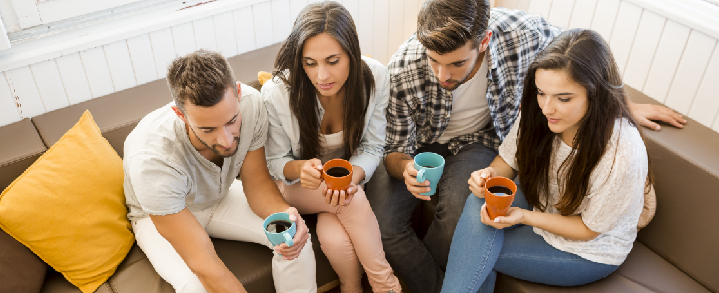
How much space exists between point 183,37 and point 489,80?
1.41 m

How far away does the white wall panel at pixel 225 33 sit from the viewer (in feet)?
7.88

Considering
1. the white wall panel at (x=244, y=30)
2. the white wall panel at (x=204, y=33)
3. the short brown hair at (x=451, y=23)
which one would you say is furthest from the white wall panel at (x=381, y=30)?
the short brown hair at (x=451, y=23)

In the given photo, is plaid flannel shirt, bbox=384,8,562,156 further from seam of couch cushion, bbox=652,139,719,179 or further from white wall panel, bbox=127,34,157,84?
white wall panel, bbox=127,34,157,84

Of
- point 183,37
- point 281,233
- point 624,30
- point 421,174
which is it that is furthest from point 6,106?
point 624,30

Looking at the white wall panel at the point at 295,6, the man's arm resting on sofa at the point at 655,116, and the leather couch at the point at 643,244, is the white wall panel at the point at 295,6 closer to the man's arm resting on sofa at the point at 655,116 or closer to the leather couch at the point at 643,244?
the leather couch at the point at 643,244

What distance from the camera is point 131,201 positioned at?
1788 millimetres

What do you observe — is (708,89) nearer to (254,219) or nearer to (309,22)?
(309,22)

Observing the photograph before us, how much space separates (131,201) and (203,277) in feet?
1.44

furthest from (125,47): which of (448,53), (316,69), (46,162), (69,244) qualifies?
(448,53)

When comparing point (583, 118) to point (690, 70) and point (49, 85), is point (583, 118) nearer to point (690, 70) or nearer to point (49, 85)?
point (690, 70)

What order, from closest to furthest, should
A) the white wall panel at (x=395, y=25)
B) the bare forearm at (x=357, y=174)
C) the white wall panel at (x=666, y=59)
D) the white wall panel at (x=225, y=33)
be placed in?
the bare forearm at (x=357, y=174)
the white wall panel at (x=666, y=59)
the white wall panel at (x=225, y=33)
the white wall panel at (x=395, y=25)

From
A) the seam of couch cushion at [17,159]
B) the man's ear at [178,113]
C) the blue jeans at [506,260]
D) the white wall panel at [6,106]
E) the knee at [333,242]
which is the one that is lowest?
the knee at [333,242]

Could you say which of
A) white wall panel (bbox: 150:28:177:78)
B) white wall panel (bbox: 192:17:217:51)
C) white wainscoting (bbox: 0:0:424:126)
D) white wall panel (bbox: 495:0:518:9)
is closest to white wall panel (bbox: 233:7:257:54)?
white wainscoting (bbox: 0:0:424:126)

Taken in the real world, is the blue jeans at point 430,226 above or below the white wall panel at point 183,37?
below
